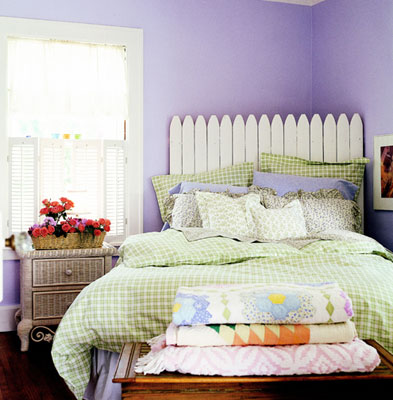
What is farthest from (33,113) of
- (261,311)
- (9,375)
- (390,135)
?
(261,311)

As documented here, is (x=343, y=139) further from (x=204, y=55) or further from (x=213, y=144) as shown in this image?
(x=204, y=55)

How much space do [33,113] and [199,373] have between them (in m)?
2.96

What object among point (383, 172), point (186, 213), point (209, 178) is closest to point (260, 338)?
point (186, 213)

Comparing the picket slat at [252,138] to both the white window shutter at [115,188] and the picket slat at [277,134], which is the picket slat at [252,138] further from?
the white window shutter at [115,188]

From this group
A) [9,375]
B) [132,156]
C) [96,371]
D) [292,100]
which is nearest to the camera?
[96,371]

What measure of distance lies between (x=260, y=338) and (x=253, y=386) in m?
0.12

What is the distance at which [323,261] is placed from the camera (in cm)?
239

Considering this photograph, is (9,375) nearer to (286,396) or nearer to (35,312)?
(35,312)

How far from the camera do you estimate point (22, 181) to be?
3.66 metres

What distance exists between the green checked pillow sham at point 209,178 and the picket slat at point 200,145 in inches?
3.8

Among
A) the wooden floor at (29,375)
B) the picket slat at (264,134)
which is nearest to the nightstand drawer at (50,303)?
the wooden floor at (29,375)

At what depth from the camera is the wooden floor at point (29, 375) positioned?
252cm

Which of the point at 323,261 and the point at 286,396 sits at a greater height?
the point at 323,261

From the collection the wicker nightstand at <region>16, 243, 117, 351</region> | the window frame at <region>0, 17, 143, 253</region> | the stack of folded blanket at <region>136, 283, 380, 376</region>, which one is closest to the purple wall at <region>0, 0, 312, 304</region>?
the window frame at <region>0, 17, 143, 253</region>
